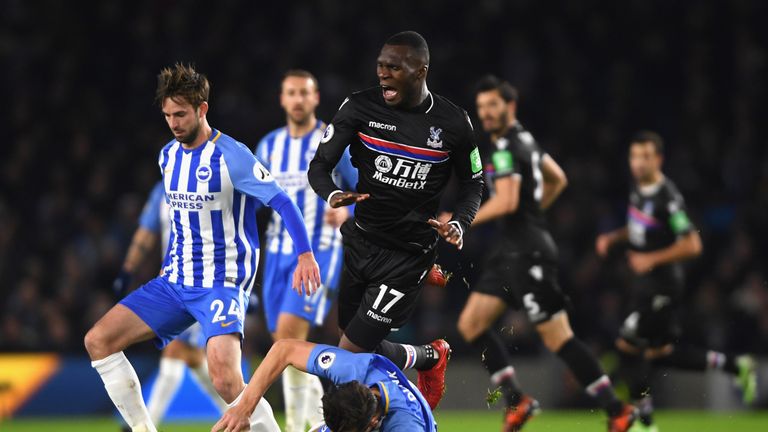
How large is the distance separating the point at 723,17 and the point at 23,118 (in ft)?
32.2

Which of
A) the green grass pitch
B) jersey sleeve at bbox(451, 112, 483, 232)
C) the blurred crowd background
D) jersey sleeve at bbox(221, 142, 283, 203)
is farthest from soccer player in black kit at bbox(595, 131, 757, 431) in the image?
jersey sleeve at bbox(221, 142, 283, 203)

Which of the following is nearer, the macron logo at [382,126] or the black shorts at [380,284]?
the macron logo at [382,126]

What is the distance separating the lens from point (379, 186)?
20.0 feet

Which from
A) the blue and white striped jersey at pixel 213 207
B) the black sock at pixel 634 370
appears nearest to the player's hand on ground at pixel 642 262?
the black sock at pixel 634 370

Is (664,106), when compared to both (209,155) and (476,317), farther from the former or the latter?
(209,155)

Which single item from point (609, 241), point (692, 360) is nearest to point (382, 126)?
point (609, 241)

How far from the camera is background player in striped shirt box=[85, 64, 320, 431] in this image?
6.06 m

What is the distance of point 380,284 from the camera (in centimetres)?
616

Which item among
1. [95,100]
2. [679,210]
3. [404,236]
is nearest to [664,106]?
[679,210]

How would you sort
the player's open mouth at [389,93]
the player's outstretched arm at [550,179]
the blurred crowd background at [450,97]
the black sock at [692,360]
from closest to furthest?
the player's open mouth at [389,93] → the player's outstretched arm at [550,179] → the black sock at [692,360] → the blurred crowd background at [450,97]

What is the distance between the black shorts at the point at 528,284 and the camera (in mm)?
8227

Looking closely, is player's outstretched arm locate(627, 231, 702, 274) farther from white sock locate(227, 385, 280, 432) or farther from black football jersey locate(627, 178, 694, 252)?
white sock locate(227, 385, 280, 432)

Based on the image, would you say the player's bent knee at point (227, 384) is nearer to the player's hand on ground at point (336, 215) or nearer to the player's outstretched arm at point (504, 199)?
the player's hand on ground at point (336, 215)

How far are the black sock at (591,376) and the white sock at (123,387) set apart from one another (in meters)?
3.24
